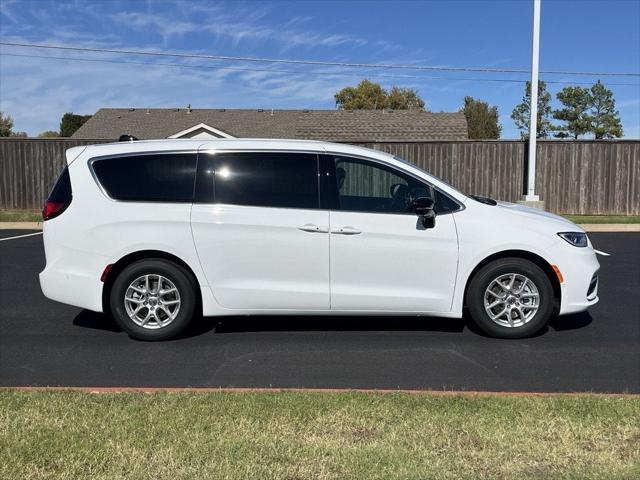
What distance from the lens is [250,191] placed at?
5.96m

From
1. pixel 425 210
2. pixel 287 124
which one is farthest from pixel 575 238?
pixel 287 124

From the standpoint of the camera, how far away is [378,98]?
61625 mm

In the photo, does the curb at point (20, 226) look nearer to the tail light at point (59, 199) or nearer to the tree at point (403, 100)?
the tail light at point (59, 199)

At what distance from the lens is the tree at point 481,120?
49228 mm

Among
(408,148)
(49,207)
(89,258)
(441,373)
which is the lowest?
(441,373)

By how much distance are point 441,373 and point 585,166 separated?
1644cm

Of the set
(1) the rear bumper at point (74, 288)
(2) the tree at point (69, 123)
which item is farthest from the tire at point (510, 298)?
(2) the tree at point (69, 123)

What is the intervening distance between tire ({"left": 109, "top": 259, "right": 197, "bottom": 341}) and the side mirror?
218cm

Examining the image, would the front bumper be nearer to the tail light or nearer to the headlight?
the headlight

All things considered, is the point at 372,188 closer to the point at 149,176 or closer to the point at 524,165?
the point at 149,176

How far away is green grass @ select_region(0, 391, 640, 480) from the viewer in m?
3.23

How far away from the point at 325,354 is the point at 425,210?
156 centimetres

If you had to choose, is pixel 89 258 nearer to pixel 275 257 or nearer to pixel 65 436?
pixel 275 257

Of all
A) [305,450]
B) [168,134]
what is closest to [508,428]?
[305,450]
